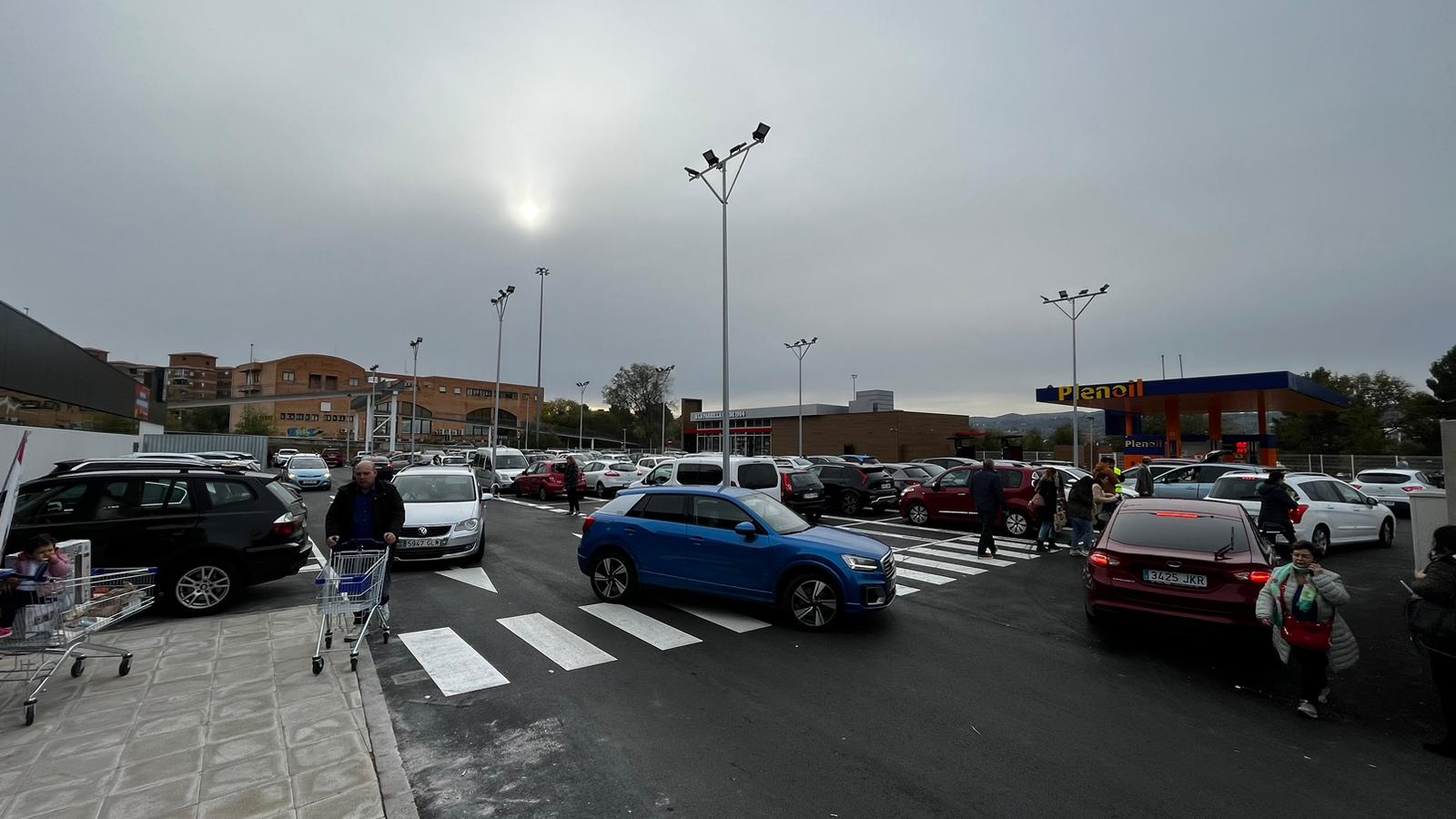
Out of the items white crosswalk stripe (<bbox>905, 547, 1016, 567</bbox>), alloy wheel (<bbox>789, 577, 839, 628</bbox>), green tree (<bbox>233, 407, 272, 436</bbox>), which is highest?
green tree (<bbox>233, 407, 272, 436</bbox>)

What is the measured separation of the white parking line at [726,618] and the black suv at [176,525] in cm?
488

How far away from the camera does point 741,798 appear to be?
3.60 m

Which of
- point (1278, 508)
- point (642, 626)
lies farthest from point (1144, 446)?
point (642, 626)

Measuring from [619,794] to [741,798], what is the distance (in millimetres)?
702

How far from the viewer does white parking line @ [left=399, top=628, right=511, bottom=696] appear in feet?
17.5

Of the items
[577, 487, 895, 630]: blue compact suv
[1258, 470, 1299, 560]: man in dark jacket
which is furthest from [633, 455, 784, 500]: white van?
[1258, 470, 1299, 560]: man in dark jacket

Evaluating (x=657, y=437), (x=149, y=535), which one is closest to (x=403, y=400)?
(x=657, y=437)

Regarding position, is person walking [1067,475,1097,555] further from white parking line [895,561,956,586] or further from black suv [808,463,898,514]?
black suv [808,463,898,514]

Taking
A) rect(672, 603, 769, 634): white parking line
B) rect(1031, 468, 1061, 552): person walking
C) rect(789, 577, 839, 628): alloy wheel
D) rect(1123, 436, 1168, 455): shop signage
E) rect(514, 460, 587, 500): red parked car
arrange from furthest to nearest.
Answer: rect(1123, 436, 1168, 455): shop signage < rect(514, 460, 587, 500): red parked car < rect(1031, 468, 1061, 552): person walking < rect(672, 603, 769, 634): white parking line < rect(789, 577, 839, 628): alloy wheel

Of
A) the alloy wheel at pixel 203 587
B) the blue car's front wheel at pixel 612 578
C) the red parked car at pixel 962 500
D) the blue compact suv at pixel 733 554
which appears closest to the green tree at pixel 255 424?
Result: the alloy wheel at pixel 203 587

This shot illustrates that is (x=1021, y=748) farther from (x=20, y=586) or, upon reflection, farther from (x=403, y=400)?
(x=403, y=400)

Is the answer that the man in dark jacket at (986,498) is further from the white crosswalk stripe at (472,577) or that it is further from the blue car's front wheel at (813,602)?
the white crosswalk stripe at (472,577)

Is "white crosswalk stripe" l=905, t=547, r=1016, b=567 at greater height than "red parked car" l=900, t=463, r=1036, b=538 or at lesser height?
lesser

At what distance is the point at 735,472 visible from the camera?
14680 millimetres
